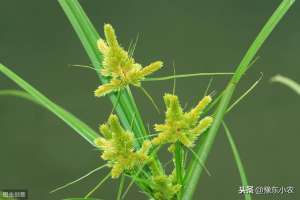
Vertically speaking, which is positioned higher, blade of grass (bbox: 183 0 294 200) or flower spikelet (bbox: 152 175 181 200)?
blade of grass (bbox: 183 0 294 200)

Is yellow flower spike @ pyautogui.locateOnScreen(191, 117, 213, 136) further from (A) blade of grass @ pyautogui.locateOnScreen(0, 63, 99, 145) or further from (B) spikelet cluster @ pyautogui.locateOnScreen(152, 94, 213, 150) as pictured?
(A) blade of grass @ pyautogui.locateOnScreen(0, 63, 99, 145)

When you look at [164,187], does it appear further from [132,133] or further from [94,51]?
[94,51]

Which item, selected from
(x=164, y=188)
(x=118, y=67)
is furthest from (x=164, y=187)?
(x=118, y=67)

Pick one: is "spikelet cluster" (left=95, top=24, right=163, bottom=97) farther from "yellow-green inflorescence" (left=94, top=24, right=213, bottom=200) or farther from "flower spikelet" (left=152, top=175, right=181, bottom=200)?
"flower spikelet" (left=152, top=175, right=181, bottom=200)

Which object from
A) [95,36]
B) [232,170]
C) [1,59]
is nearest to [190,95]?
[232,170]

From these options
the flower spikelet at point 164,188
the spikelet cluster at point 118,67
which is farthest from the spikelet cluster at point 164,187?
the spikelet cluster at point 118,67

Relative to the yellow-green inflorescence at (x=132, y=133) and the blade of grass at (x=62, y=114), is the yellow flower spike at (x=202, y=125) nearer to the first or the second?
the yellow-green inflorescence at (x=132, y=133)

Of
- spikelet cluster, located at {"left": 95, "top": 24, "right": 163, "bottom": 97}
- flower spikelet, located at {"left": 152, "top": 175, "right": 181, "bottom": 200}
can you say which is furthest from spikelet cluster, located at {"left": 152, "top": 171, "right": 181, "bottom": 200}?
spikelet cluster, located at {"left": 95, "top": 24, "right": 163, "bottom": 97}

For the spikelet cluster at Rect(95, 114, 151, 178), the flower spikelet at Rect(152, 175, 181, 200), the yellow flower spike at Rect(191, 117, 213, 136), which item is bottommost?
the flower spikelet at Rect(152, 175, 181, 200)
